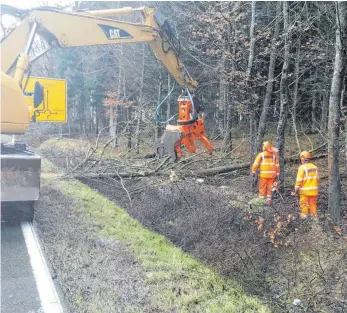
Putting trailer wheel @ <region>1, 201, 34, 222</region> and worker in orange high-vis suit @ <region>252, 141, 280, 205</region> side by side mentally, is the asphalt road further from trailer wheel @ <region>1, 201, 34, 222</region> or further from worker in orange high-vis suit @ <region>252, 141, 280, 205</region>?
worker in orange high-vis suit @ <region>252, 141, 280, 205</region>

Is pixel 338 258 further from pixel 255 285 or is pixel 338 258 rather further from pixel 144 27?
pixel 144 27

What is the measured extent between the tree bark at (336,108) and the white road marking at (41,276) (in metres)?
5.13

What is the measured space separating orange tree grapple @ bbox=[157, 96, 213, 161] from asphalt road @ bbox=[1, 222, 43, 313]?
3012mm

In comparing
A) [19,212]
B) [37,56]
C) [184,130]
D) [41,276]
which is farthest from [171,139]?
[41,276]

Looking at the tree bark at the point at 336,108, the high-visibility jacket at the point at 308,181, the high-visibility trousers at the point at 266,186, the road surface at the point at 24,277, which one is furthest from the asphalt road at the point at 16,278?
the high-visibility trousers at the point at 266,186

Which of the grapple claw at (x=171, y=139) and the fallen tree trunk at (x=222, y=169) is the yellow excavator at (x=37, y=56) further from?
the fallen tree trunk at (x=222, y=169)

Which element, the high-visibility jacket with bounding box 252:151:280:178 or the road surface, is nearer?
the road surface

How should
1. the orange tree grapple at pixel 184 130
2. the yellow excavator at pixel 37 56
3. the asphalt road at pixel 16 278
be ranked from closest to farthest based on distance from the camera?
the asphalt road at pixel 16 278
the yellow excavator at pixel 37 56
the orange tree grapple at pixel 184 130

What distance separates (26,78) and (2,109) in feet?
4.16

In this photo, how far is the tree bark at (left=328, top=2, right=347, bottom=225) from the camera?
6.19 metres

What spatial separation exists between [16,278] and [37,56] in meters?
3.89

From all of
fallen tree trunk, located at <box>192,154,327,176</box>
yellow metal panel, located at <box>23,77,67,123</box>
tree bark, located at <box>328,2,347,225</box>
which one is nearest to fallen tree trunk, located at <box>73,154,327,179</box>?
fallen tree trunk, located at <box>192,154,327,176</box>

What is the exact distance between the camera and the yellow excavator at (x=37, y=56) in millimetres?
5621

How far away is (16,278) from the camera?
13.1 feet
